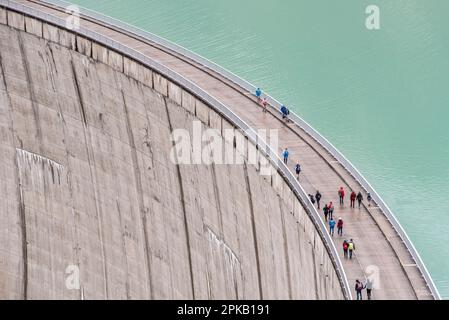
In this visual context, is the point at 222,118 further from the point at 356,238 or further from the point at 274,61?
the point at 274,61

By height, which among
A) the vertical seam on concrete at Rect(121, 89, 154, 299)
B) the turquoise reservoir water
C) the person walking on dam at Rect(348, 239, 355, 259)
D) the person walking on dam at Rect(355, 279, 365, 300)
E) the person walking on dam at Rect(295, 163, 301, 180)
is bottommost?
the person walking on dam at Rect(355, 279, 365, 300)

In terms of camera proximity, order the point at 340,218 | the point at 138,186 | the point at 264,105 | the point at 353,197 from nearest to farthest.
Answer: the point at 340,218 → the point at 353,197 → the point at 264,105 → the point at 138,186

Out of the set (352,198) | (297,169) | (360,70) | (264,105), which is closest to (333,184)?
(297,169)

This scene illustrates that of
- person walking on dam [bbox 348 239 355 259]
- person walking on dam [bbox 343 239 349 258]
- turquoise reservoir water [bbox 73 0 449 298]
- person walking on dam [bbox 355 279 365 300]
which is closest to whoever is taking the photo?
person walking on dam [bbox 355 279 365 300]

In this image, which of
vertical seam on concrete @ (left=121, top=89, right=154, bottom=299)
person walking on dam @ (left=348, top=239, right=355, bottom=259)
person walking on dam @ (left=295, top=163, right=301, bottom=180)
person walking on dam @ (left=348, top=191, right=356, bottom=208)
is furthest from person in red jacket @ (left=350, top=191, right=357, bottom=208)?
vertical seam on concrete @ (left=121, top=89, right=154, bottom=299)

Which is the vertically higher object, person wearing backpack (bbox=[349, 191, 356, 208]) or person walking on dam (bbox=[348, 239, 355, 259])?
person wearing backpack (bbox=[349, 191, 356, 208])

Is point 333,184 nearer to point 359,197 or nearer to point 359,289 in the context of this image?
point 359,197

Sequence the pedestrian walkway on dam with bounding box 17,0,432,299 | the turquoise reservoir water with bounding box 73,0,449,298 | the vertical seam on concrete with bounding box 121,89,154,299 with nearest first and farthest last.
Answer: the pedestrian walkway on dam with bounding box 17,0,432,299 → the vertical seam on concrete with bounding box 121,89,154,299 → the turquoise reservoir water with bounding box 73,0,449,298

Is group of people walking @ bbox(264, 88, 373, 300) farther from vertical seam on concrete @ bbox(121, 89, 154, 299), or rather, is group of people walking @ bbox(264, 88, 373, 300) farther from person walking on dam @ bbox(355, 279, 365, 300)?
vertical seam on concrete @ bbox(121, 89, 154, 299)
